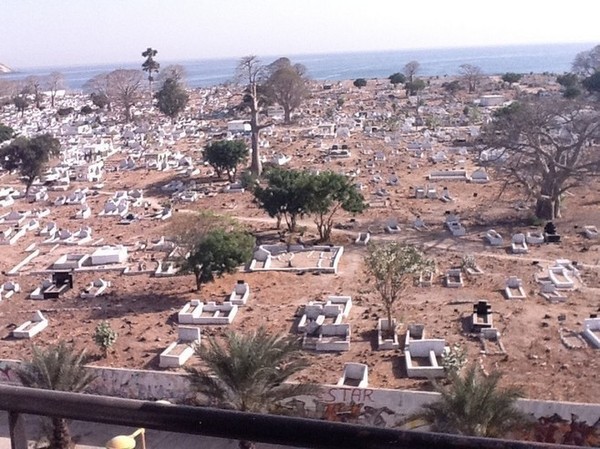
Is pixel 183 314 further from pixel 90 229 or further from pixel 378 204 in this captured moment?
pixel 378 204

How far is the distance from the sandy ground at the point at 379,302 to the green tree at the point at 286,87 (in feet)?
85.4

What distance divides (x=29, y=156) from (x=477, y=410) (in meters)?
29.9

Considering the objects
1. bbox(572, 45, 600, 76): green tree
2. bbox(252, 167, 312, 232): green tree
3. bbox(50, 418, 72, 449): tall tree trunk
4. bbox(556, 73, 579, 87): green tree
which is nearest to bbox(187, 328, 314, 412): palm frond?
bbox(50, 418, 72, 449): tall tree trunk

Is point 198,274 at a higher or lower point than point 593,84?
lower

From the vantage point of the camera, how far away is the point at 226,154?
35.1 metres

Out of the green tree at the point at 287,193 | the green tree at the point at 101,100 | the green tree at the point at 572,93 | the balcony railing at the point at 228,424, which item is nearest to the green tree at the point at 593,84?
the green tree at the point at 572,93

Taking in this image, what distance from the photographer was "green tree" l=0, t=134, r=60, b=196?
3544 cm

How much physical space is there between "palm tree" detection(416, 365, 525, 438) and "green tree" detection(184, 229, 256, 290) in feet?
32.6

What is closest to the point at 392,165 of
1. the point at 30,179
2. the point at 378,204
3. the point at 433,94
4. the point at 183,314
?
the point at 378,204

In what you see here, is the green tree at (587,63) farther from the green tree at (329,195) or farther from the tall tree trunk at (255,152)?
the green tree at (329,195)

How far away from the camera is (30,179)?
117 feet

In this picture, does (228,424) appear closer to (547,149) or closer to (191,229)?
(191,229)

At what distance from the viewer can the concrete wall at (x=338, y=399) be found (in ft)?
40.1

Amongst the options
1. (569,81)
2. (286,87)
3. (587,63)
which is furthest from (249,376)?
(587,63)
